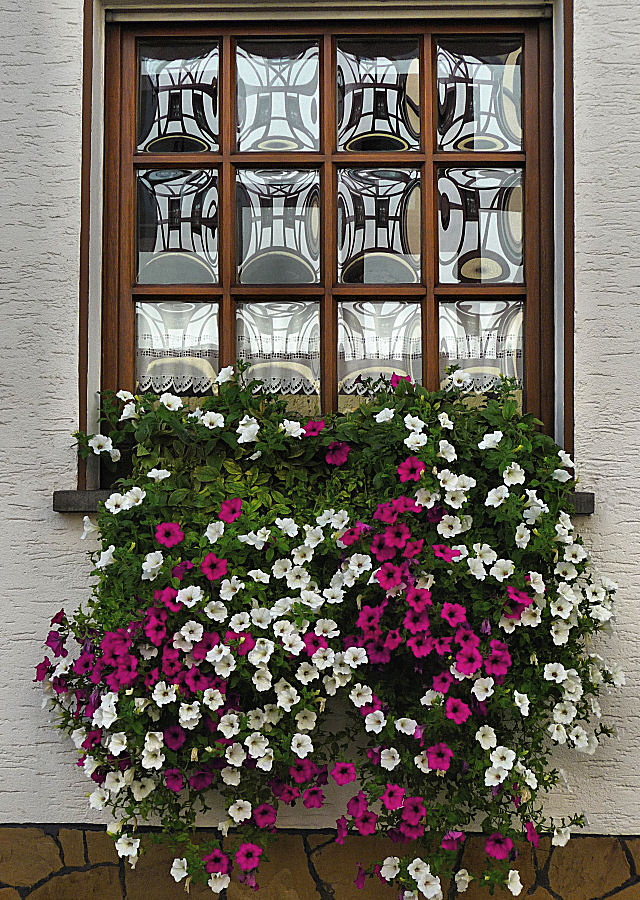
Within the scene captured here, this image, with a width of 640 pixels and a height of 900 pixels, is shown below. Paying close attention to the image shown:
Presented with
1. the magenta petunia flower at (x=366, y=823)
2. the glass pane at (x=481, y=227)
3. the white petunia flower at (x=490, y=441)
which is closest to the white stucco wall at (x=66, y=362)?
the glass pane at (x=481, y=227)

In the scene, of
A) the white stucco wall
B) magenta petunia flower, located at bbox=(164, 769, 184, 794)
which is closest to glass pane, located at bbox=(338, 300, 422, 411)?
the white stucco wall

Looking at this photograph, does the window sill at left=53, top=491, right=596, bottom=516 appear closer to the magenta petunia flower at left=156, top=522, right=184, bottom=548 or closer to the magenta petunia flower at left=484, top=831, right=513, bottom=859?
the magenta petunia flower at left=156, top=522, right=184, bottom=548

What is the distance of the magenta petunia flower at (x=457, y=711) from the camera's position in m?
2.30

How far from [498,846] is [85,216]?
7.63ft

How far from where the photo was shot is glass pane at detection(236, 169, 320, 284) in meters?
2.97

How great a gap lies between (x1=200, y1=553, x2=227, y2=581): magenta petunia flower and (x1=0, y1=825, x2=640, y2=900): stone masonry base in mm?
928

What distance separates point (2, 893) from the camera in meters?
2.70

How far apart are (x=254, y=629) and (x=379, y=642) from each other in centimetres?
36

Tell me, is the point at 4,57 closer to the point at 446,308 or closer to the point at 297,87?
the point at 297,87

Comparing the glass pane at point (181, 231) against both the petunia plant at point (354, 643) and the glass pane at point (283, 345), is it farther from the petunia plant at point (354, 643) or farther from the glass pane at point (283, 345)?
the petunia plant at point (354, 643)

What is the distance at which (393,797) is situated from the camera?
2.33 meters

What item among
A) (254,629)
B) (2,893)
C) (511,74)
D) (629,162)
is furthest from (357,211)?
(2,893)

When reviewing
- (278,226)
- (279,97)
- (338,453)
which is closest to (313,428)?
(338,453)

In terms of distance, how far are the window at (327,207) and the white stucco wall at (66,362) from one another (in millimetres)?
191
